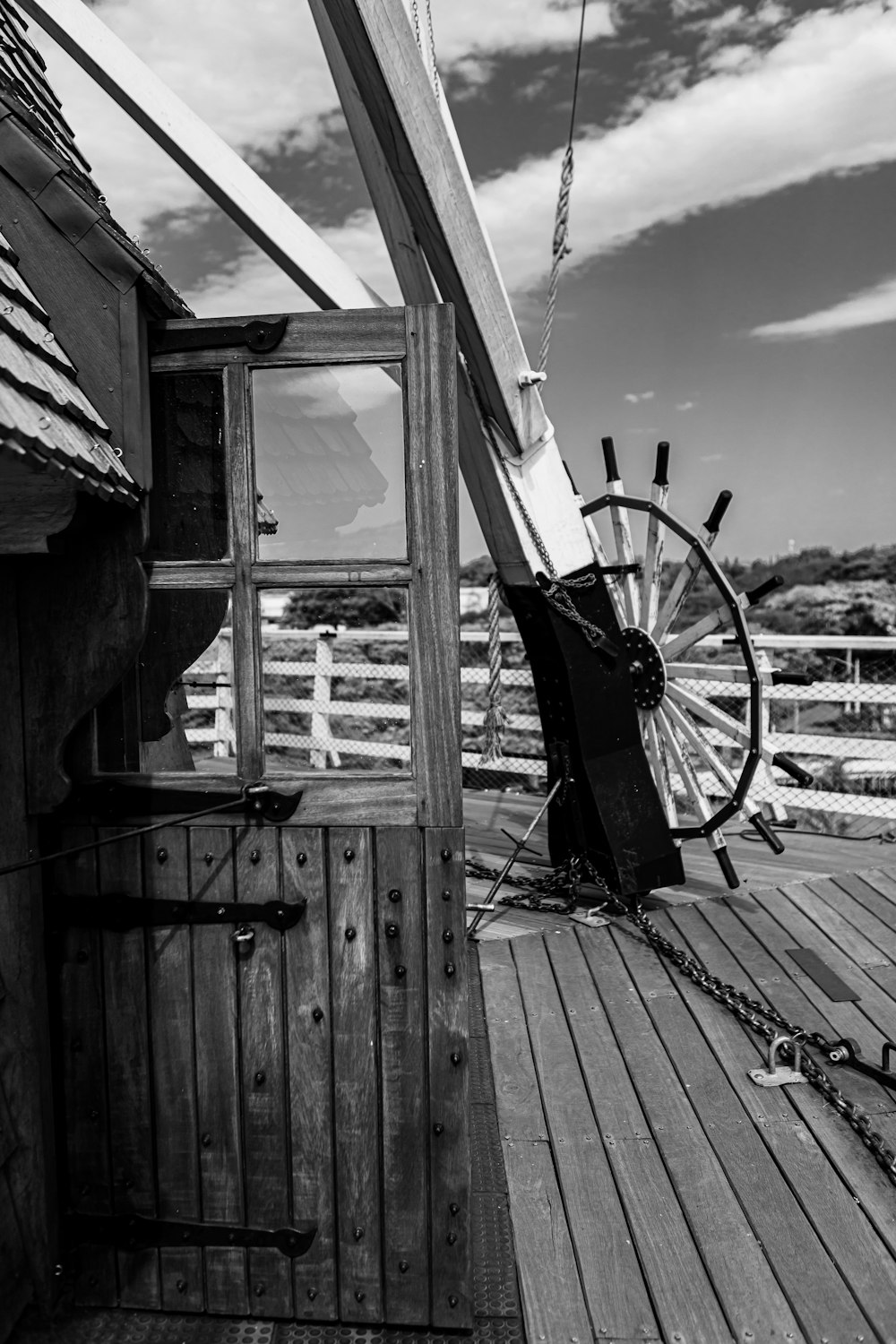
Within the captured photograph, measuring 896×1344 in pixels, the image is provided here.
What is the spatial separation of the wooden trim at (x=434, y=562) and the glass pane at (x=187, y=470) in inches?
14.5

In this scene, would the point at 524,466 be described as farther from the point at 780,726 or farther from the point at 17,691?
the point at 780,726

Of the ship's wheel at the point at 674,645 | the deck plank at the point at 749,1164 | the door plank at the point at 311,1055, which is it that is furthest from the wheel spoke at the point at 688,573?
the door plank at the point at 311,1055

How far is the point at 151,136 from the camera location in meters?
3.39

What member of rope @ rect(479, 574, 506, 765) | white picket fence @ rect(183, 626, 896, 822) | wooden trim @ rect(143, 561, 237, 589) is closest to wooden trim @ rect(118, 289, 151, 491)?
wooden trim @ rect(143, 561, 237, 589)

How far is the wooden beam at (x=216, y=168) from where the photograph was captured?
3.19 meters

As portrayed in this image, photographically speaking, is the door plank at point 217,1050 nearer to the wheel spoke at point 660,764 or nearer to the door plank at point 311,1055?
the door plank at point 311,1055

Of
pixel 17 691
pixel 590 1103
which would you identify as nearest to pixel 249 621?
pixel 17 691

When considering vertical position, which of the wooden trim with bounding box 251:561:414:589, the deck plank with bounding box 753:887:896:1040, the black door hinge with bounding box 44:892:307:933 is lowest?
the deck plank with bounding box 753:887:896:1040

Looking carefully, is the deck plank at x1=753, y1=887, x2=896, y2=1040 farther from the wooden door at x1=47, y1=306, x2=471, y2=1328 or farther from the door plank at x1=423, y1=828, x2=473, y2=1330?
the wooden door at x1=47, y1=306, x2=471, y2=1328

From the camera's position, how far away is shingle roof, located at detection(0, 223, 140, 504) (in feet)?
4.40

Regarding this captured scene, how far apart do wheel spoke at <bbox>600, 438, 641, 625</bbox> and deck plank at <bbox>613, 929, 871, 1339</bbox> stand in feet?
5.12

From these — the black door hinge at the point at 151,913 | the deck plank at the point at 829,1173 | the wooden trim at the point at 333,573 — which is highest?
the wooden trim at the point at 333,573

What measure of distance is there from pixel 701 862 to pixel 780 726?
31.4ft

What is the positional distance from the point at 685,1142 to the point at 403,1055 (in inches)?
41.2
